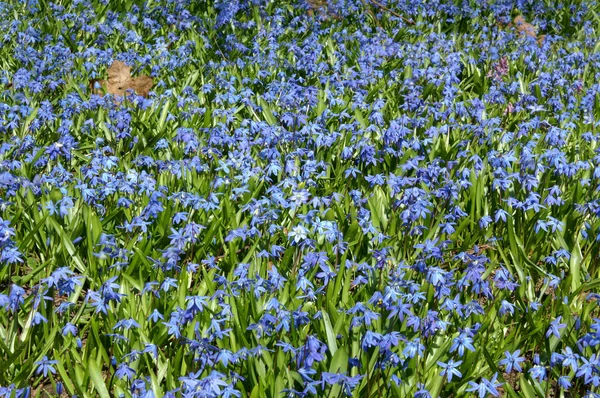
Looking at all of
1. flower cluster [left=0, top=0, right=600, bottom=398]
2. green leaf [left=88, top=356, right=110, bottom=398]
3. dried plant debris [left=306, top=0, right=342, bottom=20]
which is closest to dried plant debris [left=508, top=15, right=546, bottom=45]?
flower cluster [left=0, top=0, right=600, bottom=398]

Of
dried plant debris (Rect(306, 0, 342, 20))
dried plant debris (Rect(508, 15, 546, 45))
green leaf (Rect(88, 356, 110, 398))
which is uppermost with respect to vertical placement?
green leaf (Rect(88, 356, 110, 398))

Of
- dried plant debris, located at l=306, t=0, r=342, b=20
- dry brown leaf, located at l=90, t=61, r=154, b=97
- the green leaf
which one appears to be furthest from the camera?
dried plant debris, located at l=306, t=0, r=342, b=20

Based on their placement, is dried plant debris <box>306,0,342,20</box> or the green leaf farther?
dried plant debris <box>306,0,342,20</box>

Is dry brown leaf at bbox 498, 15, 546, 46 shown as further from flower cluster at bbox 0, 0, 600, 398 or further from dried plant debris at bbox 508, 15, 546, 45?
flower cluster at bbox 0, 0, 600, 398

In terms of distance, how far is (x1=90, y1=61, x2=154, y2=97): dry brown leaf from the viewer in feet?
21.3

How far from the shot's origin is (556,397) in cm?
333

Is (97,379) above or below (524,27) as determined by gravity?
above

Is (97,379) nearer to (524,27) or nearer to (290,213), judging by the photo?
(290,213)

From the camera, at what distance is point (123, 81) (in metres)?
6.57

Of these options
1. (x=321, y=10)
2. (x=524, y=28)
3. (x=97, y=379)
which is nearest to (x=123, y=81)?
(x=321, y=10)

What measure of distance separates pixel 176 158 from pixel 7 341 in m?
2.01

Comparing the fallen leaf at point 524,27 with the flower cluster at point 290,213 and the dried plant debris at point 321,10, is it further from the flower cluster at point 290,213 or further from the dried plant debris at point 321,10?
the dried plant debris at point 321,10

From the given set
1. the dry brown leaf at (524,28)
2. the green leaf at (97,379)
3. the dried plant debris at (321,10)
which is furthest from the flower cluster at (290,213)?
the dry brown leaf at (524,28)

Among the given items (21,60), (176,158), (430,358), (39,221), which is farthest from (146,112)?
(430,358)
